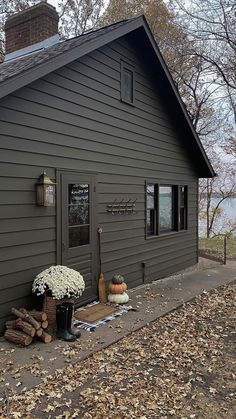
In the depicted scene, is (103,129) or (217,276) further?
(217,276)

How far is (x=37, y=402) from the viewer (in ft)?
10.3

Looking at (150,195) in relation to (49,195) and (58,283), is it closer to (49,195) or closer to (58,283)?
(49,195)

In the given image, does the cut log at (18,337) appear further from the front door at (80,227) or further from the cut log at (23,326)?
the front door at (80,227)

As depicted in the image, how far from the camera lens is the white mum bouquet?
14.5 ft

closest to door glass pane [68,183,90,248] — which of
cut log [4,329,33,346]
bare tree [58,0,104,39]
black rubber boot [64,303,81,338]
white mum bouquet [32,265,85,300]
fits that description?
white mum bouquet [32,265,85,300]

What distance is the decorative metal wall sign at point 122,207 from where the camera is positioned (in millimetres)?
6488

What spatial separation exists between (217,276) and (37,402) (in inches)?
244

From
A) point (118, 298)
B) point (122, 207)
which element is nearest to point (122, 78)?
point (122, 207)

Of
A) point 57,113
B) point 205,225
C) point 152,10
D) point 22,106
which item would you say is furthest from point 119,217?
point 205,225

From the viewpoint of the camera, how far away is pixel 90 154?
5.90 meters

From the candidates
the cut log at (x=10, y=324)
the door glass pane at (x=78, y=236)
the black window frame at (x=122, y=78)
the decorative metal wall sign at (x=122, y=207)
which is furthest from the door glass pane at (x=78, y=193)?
the black window frame at (x=122, y=78)

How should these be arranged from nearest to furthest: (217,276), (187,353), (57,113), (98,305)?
(187,353) < (57,113) < (98,305) < (217,276)

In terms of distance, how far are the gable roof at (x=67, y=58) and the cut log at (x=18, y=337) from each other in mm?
2818

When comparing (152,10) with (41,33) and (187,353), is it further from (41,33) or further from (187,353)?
(187,353)
